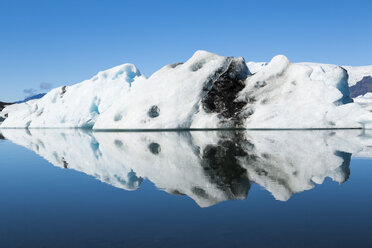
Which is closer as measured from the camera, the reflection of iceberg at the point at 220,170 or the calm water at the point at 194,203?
the calm water at the point at 194,203

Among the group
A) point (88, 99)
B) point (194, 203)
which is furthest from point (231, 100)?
point (194, 203)

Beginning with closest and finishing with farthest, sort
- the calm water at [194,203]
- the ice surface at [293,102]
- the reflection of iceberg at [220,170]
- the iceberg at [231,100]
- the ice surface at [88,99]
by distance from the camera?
the calm water at [194,203], the reflection of iceberg at [220,170], the ice surface at [293,102], the iceberg at [231,100], the ice surface at [88,99]

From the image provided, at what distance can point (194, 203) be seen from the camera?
688 centimetres

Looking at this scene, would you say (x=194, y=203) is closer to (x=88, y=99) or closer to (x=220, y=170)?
(x=220, y=170)

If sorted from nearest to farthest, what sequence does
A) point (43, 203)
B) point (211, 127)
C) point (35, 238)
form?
point (35, 238)
point (43, 203)
point (211, 127)

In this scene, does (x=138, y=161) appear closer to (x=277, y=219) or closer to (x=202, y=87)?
(x=277, y=219)

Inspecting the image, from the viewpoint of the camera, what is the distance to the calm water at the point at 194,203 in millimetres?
4934

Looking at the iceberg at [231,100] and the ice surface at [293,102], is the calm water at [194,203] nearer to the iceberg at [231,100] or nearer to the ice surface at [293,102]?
the ice surface at [293,102]

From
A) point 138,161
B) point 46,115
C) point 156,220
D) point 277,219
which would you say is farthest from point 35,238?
point 46,115

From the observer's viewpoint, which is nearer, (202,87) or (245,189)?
(245,189)

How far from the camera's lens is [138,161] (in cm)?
1300

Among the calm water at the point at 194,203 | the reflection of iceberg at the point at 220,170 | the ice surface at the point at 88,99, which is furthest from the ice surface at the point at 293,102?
the calm water at the point at 194,203

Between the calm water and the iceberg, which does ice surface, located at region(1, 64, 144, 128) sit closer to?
the iceberg

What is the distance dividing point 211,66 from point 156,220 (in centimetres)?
3190
